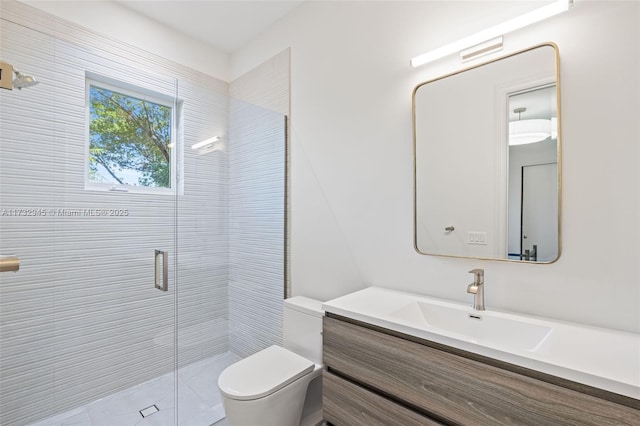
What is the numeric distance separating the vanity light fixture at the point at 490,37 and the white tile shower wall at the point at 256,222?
3.65 ft

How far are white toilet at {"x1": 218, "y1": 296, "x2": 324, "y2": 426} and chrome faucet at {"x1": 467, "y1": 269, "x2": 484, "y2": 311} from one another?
805mm

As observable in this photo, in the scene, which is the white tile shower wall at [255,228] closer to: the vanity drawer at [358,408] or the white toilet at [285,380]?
the white toilet at [285,380]

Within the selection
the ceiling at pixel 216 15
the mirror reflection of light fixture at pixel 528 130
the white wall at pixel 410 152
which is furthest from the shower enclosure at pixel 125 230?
the mirror reflection of light fixture at pixel 528 130

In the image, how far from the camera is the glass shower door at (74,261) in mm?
1534

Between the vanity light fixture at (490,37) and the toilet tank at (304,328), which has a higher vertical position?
the vanity light fixture at (490,37)

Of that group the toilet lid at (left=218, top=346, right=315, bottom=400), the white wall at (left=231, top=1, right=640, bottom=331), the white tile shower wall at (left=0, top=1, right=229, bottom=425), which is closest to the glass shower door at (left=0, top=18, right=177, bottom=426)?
the white tile shower wall at (left=0, top=1, right=229, bottom=425)

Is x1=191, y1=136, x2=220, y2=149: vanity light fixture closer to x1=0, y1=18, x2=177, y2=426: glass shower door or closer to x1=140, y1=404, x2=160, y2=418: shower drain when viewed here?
x1=0, y1=18, x2=177, y2=426: glass shower door

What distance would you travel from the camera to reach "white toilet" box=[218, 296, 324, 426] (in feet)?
4.48

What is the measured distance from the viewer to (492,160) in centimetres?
129

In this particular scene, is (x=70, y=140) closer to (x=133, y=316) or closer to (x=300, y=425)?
(x=133, y=316)

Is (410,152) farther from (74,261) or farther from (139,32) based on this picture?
(139,32)

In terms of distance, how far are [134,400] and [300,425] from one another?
106 centimetres

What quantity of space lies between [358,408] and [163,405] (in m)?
1.40

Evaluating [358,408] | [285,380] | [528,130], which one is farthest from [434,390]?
[528,130]
